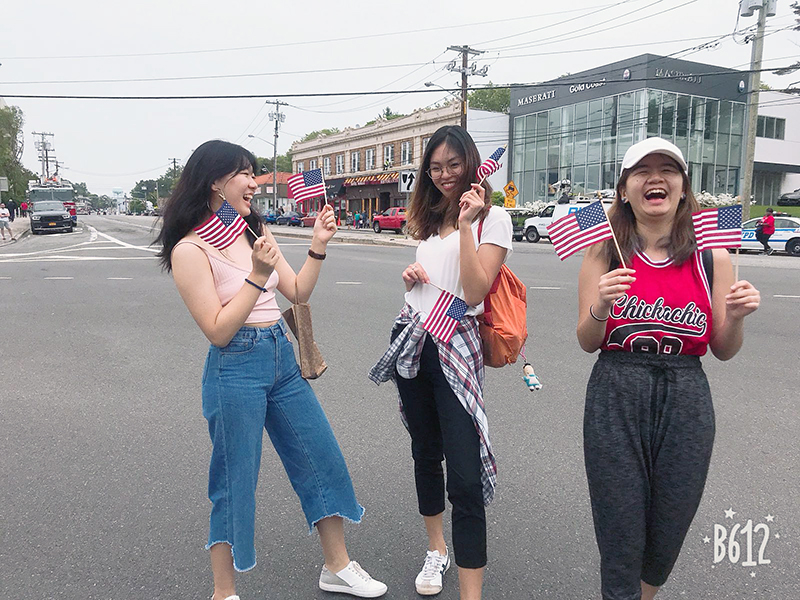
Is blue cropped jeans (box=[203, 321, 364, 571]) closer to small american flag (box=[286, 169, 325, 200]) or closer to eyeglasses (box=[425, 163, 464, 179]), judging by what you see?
small american flag (box=[286, 169, 325, 200])

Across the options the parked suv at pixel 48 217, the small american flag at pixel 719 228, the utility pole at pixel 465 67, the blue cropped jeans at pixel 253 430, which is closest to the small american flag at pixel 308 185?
the blue cropped jeans at pixel 253 430

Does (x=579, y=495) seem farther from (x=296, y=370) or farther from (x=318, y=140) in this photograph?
(x=318, y=140)

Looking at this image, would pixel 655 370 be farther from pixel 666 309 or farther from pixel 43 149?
A: pixel 43 149

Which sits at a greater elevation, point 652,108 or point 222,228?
point 652,108

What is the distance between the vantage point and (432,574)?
2705 millimetres

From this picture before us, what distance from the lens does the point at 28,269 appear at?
1456cm

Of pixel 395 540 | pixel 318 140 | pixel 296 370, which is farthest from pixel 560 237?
pixel 318 140

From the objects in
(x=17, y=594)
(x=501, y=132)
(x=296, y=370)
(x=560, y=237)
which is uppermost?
(x=501, y=132)

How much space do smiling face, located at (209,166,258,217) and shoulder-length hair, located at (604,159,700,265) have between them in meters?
1.35

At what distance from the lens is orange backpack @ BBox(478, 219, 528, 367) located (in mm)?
2545

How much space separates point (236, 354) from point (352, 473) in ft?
5.46

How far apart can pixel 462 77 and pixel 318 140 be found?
32.4 metres

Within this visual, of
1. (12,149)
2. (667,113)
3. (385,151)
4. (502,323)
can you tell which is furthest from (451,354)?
(12,149)

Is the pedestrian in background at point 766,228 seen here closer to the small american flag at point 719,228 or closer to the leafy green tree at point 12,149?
the small american flag at point 719,228
